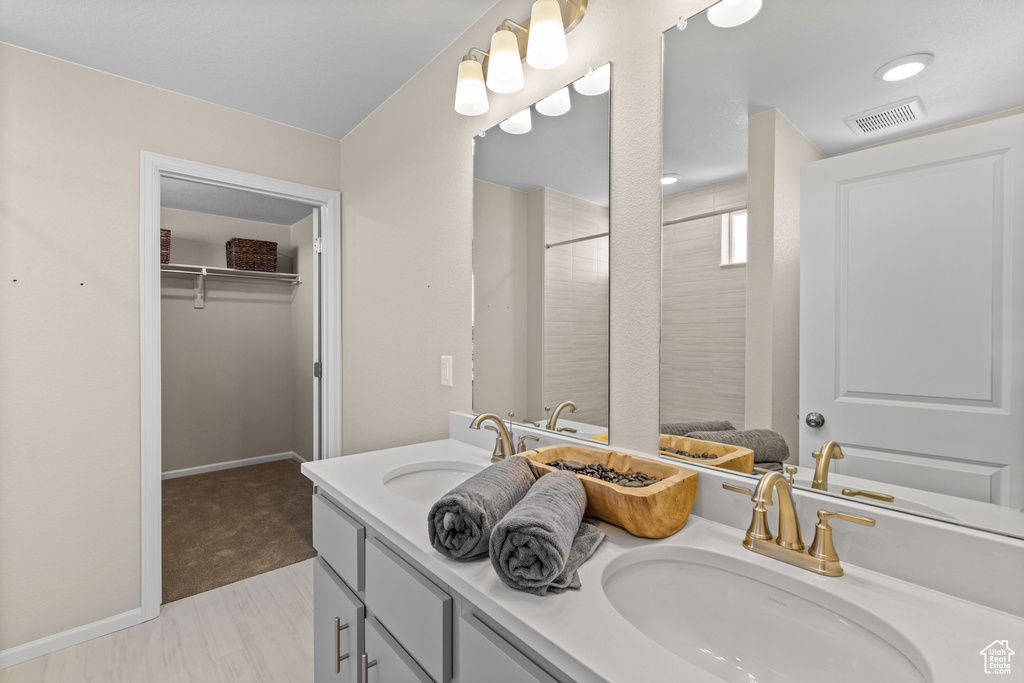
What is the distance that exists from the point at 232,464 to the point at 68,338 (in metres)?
2.75

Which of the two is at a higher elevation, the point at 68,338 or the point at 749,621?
the point at 68,338

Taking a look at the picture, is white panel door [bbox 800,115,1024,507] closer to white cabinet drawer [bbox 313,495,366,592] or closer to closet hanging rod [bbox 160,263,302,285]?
white cabinet drawer [bbox 313,495,366,592]

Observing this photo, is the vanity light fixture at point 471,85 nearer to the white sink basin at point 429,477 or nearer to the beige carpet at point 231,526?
the white sink basin at point 429,477

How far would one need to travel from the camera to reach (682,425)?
3.63 ft

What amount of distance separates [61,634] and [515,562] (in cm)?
230

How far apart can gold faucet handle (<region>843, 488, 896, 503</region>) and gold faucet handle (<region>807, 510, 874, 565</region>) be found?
57mm

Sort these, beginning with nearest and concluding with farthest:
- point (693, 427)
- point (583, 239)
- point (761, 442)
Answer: point (761, 442)
point (693, 427)
point (583, 239)

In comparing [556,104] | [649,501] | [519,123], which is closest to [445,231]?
[519,123]

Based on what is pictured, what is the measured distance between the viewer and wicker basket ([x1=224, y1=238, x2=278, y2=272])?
407 cm

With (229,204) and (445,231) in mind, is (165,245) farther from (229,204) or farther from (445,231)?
(445,231)

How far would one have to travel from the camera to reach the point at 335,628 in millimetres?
1236

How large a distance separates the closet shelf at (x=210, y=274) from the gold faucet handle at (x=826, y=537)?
4.37 metres

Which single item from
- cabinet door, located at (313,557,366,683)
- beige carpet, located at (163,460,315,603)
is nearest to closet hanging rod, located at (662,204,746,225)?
cabinet door, located at (313,557,366,683)

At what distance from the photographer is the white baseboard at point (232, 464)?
13.2ft
